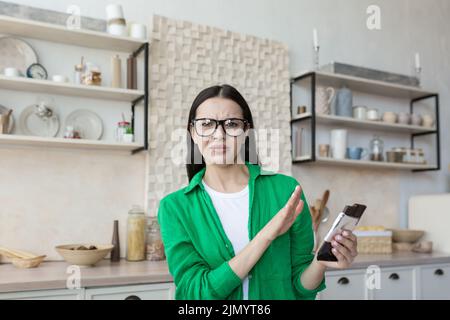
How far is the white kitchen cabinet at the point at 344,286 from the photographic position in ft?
8.55

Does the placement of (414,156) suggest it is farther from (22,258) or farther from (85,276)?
(22,258)

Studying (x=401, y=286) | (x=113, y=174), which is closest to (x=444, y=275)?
(x=401, y=286)

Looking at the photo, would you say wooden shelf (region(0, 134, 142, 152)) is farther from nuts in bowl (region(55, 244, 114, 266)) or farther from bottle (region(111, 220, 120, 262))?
nuts in bowl (region(55, 244, 114, 266))

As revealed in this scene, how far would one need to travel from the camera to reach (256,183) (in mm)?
1271

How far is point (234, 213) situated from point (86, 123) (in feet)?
5.47

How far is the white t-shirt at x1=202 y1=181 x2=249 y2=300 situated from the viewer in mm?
1202

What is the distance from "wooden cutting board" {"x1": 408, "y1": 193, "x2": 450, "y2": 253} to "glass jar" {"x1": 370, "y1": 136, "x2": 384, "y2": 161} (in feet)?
1.56

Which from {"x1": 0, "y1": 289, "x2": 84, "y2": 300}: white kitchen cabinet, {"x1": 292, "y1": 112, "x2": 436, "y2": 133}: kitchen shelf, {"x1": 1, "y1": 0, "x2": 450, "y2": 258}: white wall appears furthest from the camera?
{"x1": 292, "y1": 112, "x2": 436, "y2": 133}: kitchen shelf

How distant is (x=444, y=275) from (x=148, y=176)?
6.49 ft

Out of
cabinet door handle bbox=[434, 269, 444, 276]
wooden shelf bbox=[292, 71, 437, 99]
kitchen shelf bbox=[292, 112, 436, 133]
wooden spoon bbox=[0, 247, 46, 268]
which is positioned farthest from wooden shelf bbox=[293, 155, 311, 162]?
wooden spoon bbox=[0, 247, 46, 268]

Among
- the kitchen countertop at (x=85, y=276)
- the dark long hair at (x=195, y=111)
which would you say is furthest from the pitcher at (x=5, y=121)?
the dark long hair at (x=195, y=111)

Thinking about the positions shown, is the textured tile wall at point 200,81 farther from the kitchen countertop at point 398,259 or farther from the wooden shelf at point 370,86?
the kitchen countertop at point 398,259
